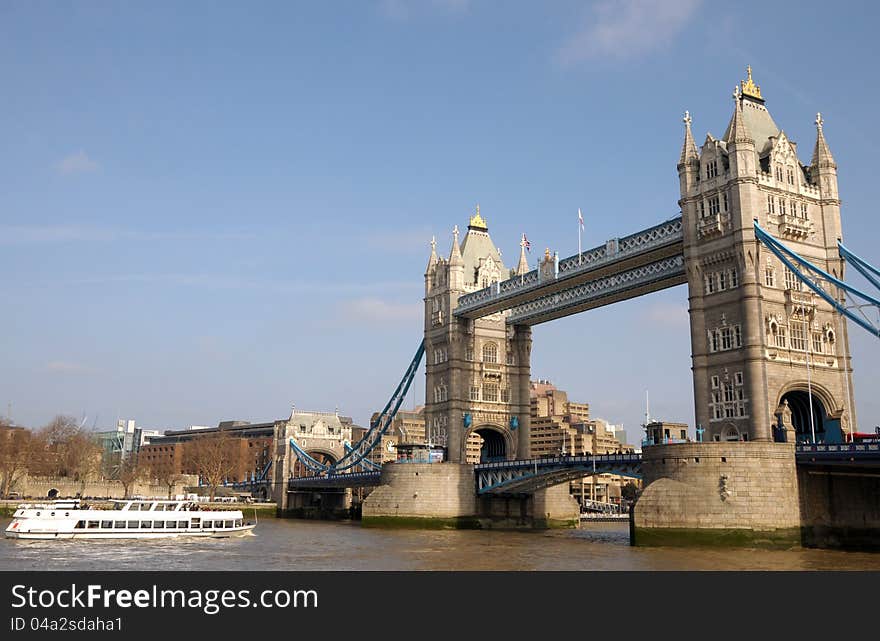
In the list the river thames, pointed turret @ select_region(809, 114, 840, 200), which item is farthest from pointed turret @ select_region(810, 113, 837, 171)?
the river thames

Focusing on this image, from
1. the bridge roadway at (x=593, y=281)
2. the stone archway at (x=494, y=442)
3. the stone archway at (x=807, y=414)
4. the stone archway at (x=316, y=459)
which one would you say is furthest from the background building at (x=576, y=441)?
the stone archway at (x=807, y=414)

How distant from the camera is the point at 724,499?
43.8 metres

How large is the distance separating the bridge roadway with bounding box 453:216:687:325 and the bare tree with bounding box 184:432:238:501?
5110 cm

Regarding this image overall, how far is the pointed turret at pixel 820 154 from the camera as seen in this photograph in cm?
5444

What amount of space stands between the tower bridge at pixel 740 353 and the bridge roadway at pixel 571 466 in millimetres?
124

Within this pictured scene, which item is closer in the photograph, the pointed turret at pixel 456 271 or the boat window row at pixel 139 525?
the boat window row at pixel 139 525

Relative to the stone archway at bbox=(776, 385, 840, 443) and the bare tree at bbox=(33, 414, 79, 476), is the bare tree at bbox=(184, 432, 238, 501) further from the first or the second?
the stone archway at bbox=(776, 385, 840, 443)

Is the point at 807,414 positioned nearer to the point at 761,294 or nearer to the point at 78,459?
the point at 761,294

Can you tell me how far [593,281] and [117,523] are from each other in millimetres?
36612

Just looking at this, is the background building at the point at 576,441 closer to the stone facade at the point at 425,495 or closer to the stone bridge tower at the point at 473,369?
the stone bridge tower at the point at 473,369

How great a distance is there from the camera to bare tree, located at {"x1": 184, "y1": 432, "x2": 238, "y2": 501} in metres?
117
